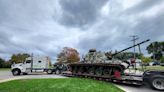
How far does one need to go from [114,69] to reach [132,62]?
184 cm

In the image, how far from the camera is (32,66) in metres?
27.1

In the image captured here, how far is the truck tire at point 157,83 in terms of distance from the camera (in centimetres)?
1100

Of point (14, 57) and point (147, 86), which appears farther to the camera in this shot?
point (14, 57)

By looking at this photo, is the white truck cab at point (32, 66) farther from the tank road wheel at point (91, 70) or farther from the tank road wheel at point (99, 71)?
the tank road wheel at point (99, 71)

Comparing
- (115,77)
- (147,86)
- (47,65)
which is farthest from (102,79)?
(47,65)

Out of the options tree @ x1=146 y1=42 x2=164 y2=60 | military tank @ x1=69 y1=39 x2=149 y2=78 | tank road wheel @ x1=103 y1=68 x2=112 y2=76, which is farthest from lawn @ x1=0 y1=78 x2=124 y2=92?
tree @ x1=146 y1=42 x2=164 y2=60

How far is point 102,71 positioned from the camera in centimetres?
1622

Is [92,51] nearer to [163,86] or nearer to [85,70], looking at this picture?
[85,70]

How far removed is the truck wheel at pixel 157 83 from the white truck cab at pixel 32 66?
18.7 m

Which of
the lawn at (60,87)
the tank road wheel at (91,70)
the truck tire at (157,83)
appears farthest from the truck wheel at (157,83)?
the tank road wheel at (91,70)

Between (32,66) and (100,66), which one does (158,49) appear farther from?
(100,66)

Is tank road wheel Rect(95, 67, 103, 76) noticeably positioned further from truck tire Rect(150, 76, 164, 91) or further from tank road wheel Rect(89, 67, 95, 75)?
truck tire Rect(150, 76, 164, 91)

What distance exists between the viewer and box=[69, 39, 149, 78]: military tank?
48.3 feet

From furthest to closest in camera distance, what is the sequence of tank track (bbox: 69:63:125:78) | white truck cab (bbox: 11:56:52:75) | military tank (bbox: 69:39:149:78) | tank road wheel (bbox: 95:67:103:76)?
white truck cab (bbox: 11:56:52:75)
tank road wheel (bbox: 95:67:103:76)
tank track (bbox: 69:63:125:78)
military tank (bbox: 69:39:149:78)
